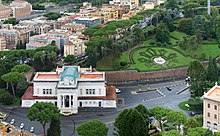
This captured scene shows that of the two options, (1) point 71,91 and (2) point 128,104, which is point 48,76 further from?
(2) point 128,104

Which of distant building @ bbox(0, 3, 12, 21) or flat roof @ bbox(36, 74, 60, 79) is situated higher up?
distant building @ bbox(0, 3, 12, 21)

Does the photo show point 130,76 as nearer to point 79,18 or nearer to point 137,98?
point 137,98

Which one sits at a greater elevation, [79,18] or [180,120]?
[79,18]

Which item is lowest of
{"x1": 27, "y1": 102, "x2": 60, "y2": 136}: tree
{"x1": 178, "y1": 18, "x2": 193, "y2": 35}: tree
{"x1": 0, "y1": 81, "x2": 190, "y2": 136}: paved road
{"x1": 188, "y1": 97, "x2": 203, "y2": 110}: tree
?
{"x1": 0, "y1": 81, "x2": 190, "y2": 136}: paved road

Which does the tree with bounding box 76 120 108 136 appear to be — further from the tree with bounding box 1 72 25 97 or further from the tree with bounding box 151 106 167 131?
the tree with bounding box 1 72 25 97

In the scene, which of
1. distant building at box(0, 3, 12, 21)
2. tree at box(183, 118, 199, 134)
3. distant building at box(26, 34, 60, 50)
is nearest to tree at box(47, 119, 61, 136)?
tree at box(183, 118, 199, 134)

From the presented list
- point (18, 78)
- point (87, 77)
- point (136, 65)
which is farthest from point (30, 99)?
point (136, 65)

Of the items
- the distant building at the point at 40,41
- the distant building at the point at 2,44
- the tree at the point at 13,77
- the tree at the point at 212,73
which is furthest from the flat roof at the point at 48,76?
the distant building at the point at 2,44
